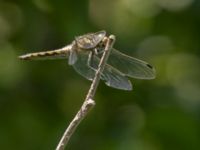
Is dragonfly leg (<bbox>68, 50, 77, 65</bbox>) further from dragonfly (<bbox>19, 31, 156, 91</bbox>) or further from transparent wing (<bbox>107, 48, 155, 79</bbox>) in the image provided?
transparent wing (<bbox>107, 48, 155, 79</bbox>)

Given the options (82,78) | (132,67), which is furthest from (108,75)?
(82,78)

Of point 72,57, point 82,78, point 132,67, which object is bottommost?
point 82,78

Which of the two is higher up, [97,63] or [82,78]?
[97,63]

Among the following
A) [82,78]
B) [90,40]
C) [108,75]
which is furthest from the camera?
[82,78]

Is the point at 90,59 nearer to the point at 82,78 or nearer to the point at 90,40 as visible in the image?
the point at 90,40

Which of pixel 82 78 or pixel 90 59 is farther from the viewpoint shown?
pixel 82 78

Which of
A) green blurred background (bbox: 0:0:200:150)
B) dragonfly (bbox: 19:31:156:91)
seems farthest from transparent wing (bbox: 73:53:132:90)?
green blurred background (bbox: 0:0:200:150)

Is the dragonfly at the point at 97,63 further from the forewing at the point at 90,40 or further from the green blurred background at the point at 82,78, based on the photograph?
the green blurred background at the point at 82,78
